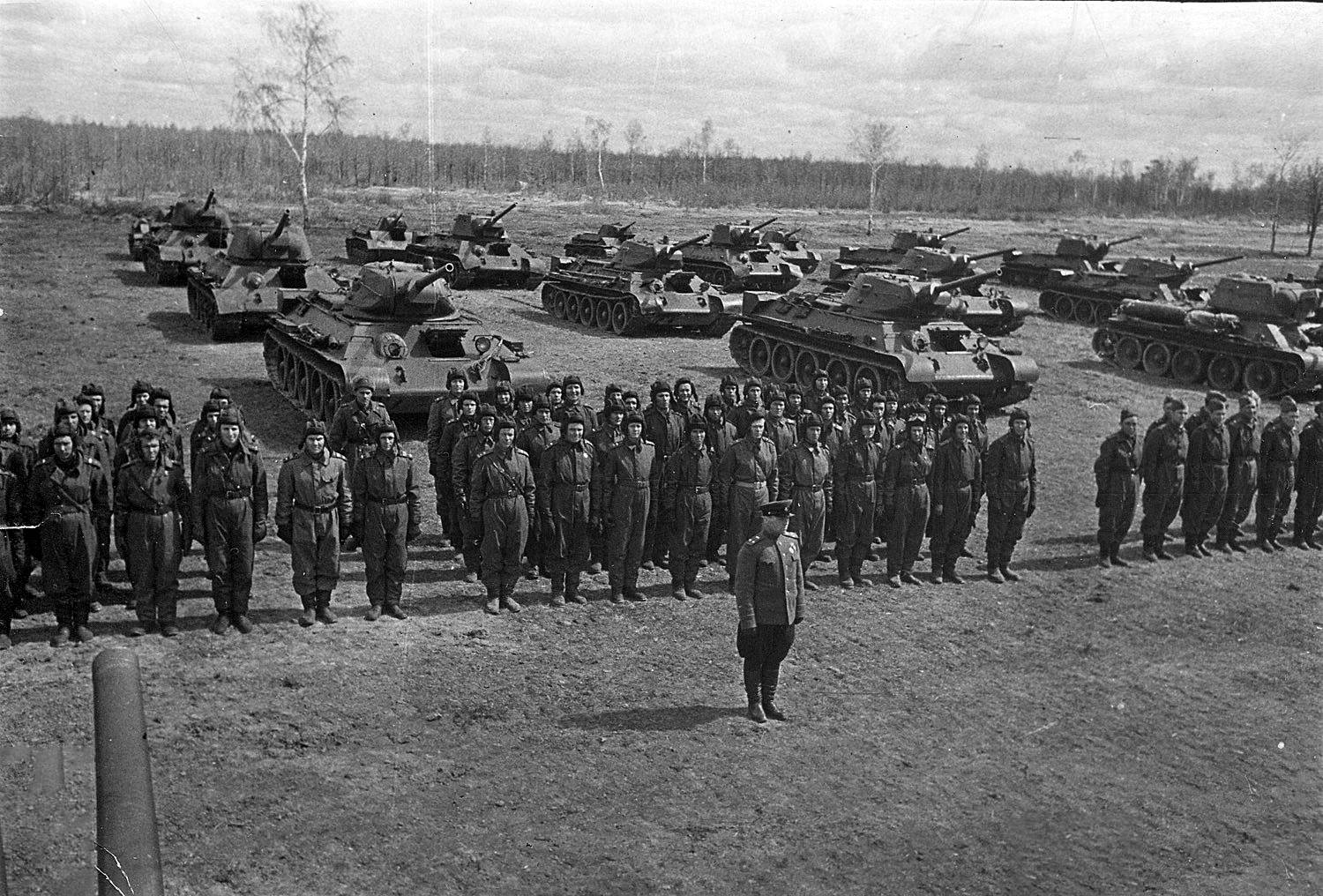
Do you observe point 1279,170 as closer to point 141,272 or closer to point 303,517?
point 303,517

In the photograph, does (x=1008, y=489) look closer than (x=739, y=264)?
Yes

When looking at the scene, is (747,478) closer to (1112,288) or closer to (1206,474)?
(1206,474)

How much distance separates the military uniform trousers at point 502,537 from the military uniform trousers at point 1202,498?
22.9 ft

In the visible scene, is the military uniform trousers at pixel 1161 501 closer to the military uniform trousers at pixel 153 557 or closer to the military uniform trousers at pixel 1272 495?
the military uniform trousers at pixel 1272 495

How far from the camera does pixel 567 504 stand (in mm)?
9266

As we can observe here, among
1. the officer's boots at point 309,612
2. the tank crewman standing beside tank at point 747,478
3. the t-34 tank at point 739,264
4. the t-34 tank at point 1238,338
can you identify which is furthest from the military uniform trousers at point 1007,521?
the t-34 tank at point 739,264

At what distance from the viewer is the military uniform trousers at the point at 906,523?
10.2 m

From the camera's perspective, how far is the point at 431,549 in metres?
10.7

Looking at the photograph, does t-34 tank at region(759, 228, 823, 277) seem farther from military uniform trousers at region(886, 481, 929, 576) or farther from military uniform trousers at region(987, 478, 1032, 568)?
military uniform trousers at region(886, 481, 929, 576)

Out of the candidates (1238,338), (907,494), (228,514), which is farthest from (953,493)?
(1238,338)

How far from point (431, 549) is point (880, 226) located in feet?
119

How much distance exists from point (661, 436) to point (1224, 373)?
14945 millimetres

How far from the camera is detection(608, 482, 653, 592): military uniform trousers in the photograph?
9.43m

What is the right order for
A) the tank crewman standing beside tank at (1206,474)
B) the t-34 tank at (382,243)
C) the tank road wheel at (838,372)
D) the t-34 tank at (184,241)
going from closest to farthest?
1. the tank crewman standing beside tank at (1206,474)
2. the tank road wheel at (838,372)
3. the t-34 tank at (184,241)
4. the t-34 tank at (382,243)
